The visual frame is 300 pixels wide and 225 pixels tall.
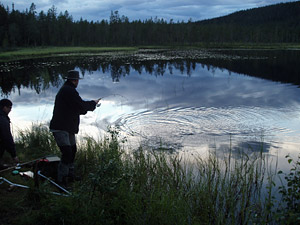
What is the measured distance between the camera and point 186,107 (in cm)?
1586

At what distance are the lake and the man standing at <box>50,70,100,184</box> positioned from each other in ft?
11.1

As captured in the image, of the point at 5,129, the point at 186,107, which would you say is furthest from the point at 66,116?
the point at 186,107

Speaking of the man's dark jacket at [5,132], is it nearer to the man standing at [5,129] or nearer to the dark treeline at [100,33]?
the man standing at [5,129]

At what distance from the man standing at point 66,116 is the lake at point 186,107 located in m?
3.38

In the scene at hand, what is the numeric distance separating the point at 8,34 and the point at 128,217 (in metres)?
86.3

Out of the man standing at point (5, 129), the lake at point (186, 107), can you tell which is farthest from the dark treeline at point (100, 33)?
the man standing at point (5, 129)

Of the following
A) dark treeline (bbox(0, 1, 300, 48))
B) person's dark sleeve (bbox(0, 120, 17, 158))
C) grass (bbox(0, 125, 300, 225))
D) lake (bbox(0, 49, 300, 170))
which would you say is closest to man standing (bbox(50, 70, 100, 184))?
grass (bbox(0, 125, 300, 225))

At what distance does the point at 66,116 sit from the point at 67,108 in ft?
0.53

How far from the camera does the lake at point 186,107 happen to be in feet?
33.5

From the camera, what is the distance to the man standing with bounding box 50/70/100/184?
5.85 metres

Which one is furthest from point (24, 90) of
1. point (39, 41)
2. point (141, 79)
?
point (39, 41)

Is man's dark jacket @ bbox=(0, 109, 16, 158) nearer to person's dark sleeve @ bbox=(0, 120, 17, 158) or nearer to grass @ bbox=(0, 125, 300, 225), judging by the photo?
person's dark sleeve @ bbox=(0, 120, 17, 158)

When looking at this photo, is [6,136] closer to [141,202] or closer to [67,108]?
[67,108]

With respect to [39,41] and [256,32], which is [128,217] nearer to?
[39,41]
